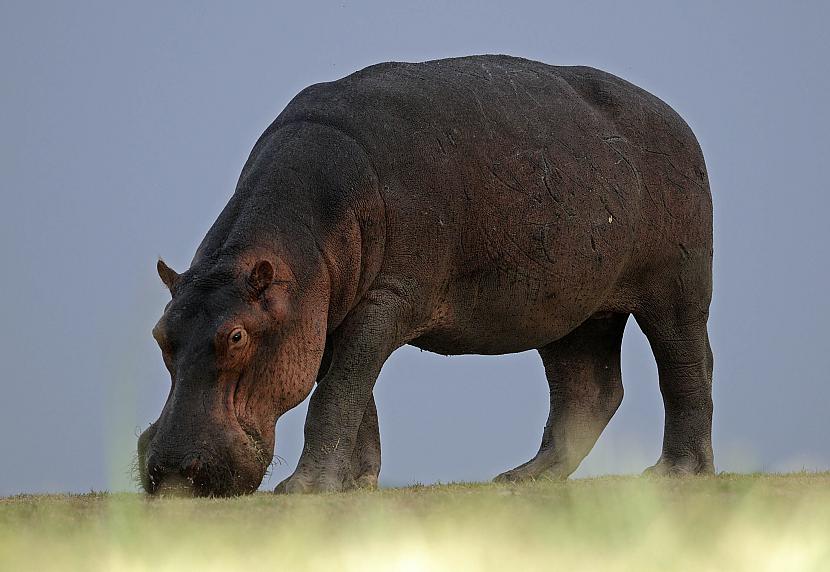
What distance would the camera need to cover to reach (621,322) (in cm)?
993

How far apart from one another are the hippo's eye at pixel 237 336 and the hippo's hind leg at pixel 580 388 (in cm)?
364

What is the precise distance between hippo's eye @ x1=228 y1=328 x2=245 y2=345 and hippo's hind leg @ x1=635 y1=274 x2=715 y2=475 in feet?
12.2

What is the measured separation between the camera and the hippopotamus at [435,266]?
21.9 feet

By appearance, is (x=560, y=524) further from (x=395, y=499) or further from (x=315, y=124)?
(x=315, y=124)

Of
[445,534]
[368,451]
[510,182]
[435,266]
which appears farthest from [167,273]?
[445,534]

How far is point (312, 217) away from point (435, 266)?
882 millimetres

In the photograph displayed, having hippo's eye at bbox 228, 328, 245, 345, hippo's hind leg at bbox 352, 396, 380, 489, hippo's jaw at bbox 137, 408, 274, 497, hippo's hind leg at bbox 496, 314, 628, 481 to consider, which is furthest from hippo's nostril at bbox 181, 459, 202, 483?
hippo's hind leg at bbox 496, 314, 628, 481

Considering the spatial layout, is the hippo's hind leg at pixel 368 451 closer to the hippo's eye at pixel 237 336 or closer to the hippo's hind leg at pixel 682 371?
the hippo's eye at pixel 237 336

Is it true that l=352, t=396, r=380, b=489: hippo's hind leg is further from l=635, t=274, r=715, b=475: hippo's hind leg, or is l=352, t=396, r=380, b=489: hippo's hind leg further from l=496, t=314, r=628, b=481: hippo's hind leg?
l=635, t=274, r=715, b=475: hippo's hind leg

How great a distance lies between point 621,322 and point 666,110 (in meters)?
1.57

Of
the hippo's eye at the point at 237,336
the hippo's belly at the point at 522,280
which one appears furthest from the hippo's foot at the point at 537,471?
the hippo's eye at the point at 237,336

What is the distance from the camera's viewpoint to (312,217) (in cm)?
730

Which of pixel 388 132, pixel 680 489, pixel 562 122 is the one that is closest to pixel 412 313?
pixel 388 132

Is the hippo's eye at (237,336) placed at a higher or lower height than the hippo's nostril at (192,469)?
higher
